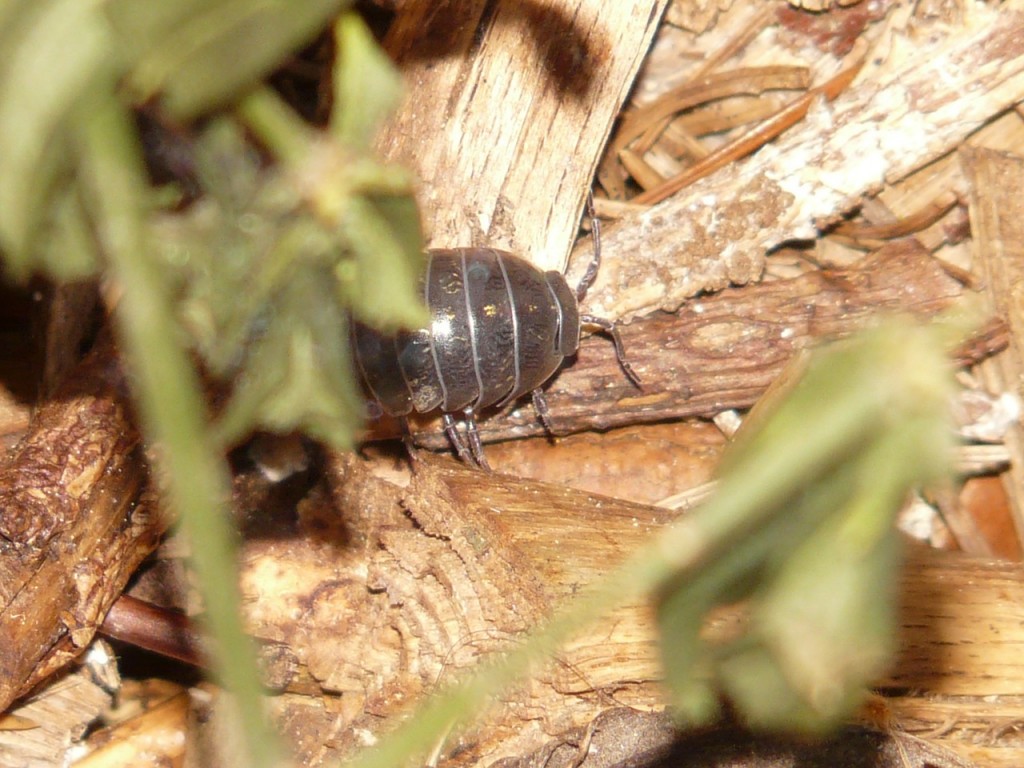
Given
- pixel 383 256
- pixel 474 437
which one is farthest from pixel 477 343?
pixel 383 256

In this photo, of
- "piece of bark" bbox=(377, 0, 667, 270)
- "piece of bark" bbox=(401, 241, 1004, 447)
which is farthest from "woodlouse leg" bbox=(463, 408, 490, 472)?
"piece of bark" bbox=(377, 0, 667, 270)

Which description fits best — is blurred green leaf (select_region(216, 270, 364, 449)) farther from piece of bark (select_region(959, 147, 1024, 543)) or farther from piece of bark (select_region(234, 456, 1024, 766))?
piece of bark (select_region(959, 147, 1024, 543))

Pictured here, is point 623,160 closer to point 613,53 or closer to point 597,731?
point 613,53

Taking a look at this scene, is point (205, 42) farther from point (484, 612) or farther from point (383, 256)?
point (484, 612)

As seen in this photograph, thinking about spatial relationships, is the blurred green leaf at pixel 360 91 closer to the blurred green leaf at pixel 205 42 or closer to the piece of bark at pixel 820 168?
the blurred green leaf at pixel 205 42

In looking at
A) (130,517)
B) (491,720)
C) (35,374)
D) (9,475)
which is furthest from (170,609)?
(491,720)
